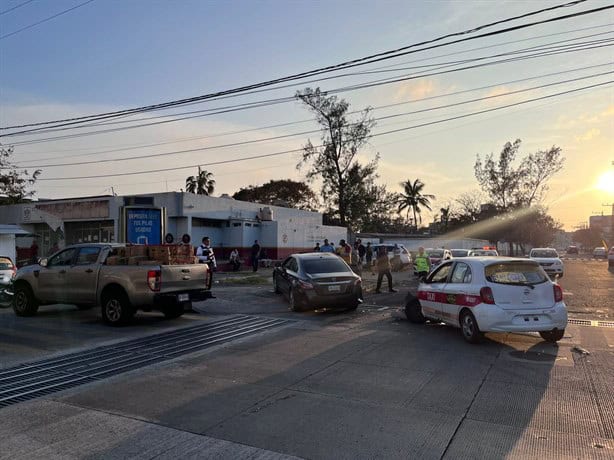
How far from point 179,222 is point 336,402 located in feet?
81.7

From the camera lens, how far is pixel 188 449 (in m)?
4.68

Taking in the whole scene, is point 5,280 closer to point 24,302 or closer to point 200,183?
point 24,302

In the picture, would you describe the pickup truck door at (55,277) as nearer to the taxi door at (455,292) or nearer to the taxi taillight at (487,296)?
the taxi door at (455,292)

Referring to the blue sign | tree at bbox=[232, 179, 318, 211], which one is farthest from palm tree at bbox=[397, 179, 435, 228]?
the blue sign

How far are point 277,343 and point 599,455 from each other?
589cm

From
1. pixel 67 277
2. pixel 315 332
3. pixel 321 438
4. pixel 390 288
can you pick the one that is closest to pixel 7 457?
pixel 321 438

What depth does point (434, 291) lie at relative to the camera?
10656 mm

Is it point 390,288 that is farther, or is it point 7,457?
point 390,288

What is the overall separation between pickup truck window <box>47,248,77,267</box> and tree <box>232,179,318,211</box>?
50.7 m

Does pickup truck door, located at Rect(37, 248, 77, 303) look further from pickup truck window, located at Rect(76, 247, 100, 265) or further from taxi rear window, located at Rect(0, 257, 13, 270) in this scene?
taxi rear window, located at Rect(0, 257, 13, 270)

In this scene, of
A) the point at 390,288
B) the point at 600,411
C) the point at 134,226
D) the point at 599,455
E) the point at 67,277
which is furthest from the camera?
the point at 390,288

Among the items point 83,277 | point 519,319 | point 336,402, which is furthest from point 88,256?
point 519,319

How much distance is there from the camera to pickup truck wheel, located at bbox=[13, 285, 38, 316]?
12891 millimetres

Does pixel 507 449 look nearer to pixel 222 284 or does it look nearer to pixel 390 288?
pixel 390 288
